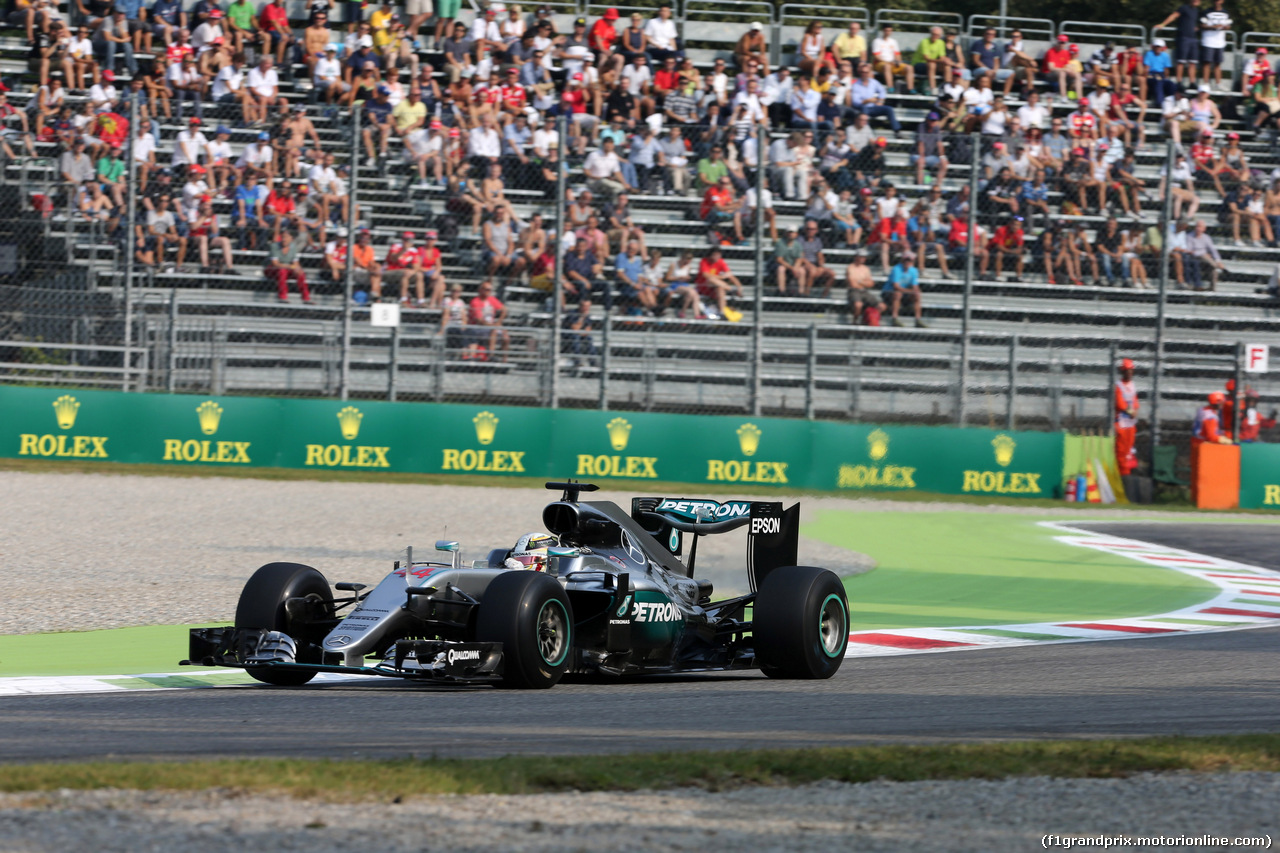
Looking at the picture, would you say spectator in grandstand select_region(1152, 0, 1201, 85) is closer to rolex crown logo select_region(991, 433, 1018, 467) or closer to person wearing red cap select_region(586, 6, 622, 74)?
person wearing red cap select_region(586, 6, 622, 74)

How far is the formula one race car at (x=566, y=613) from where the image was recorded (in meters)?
7.61

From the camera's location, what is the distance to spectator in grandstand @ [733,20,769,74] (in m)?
26.5

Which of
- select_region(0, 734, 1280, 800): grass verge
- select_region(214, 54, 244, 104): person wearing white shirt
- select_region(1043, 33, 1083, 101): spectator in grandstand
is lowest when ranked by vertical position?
select_region(0, 734, 1280, 800): grass verge

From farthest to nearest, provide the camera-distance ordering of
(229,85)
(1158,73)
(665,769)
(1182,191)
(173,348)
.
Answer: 1. (1158,73)
2. (229,85)
3. (1182,191)
4. (173,348)
5. (665,769)

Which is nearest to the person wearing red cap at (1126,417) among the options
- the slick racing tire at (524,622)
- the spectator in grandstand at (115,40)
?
the spectator in grandstand at (115,40)

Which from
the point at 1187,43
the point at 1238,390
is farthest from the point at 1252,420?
the point at 1187,43

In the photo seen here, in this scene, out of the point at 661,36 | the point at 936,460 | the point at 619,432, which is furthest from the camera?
the point at 661,36

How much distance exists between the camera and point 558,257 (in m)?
21.2

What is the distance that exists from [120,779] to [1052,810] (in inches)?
121

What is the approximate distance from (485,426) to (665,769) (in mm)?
15891

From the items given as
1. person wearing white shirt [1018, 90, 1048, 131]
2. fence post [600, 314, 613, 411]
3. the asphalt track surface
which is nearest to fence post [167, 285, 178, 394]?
fence post [600, 314, 613, 411]

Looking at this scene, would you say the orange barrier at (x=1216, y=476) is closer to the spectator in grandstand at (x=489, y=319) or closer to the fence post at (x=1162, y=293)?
the fence post at (x=1162, y=293)

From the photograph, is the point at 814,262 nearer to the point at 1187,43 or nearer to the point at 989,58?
the point at 989,58

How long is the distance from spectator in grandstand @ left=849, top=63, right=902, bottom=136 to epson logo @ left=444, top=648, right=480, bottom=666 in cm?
1948
